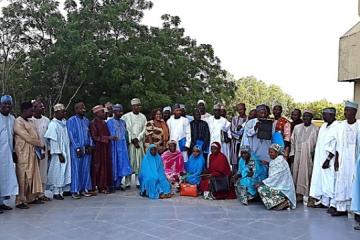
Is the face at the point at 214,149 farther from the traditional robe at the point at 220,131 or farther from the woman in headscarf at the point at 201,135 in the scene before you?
the traditional robe at the point at 220,131

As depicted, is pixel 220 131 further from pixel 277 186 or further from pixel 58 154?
pixel 58 154

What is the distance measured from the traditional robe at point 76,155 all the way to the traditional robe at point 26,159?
2.34ft

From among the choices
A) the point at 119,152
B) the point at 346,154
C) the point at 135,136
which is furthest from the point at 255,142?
the point at 119,152

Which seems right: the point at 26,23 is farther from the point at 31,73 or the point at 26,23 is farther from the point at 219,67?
the point at 219,67

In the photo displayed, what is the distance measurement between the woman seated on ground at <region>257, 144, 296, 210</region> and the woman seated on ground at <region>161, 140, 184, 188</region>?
191 centimetres

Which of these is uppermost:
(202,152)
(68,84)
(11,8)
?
(11,8)

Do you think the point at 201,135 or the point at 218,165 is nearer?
the point at 218,165

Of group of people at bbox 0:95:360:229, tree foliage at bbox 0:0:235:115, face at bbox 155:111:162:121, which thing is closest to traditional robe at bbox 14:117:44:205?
group of people at bbox 0:95:360:229

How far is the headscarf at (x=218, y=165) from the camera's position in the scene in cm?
743

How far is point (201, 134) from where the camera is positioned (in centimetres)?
816

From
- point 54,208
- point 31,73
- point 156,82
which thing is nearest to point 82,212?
point 54,208

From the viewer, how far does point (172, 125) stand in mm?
8523

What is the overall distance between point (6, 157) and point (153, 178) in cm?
249

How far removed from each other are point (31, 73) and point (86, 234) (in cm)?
1055
